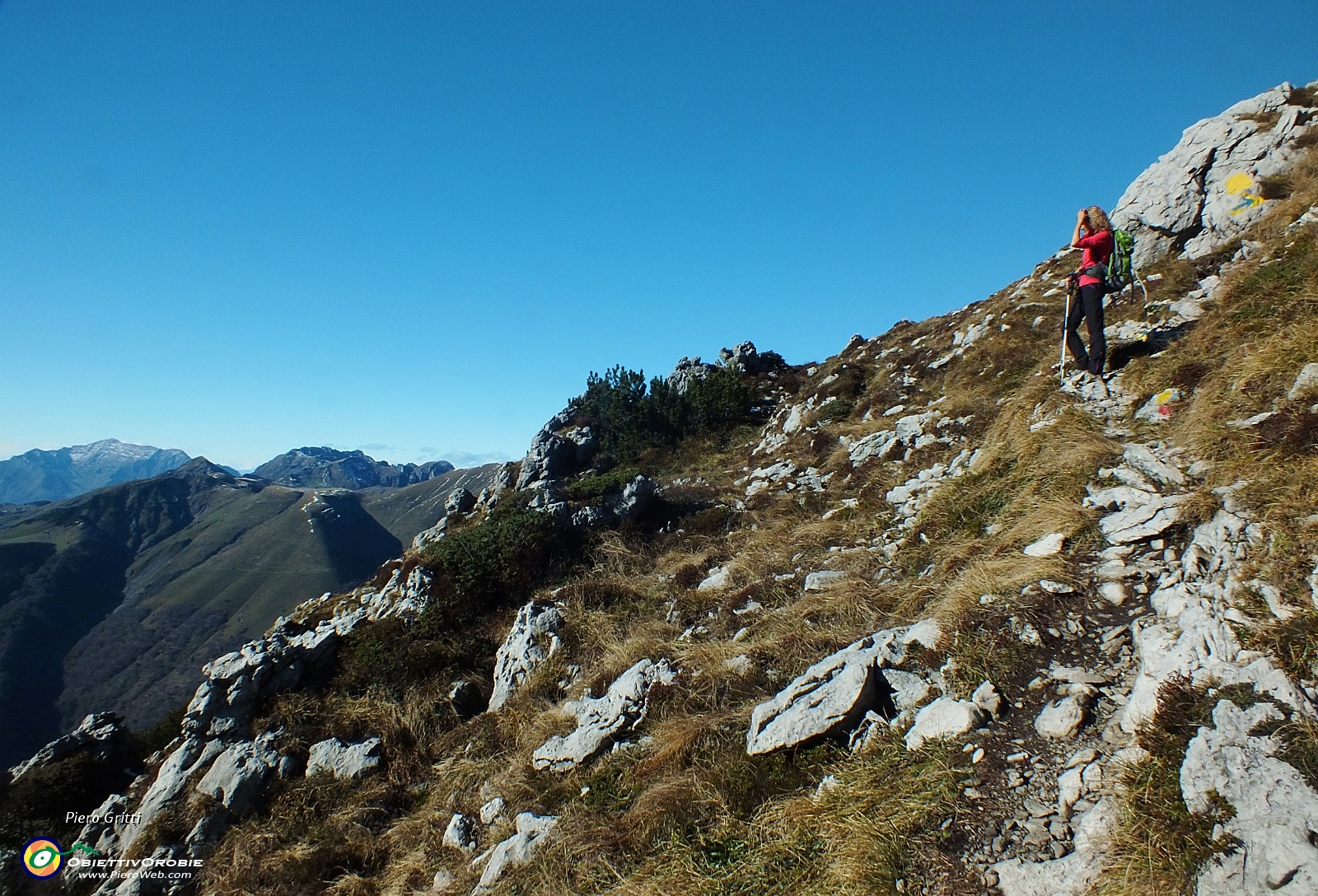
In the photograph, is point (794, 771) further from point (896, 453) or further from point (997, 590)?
point (896, 453)

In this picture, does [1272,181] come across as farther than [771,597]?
Yes

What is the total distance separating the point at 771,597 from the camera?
872cm

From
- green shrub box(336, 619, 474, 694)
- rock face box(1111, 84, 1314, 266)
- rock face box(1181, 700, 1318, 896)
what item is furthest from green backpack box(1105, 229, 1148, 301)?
green shrub box(336, 619, 474, 694)

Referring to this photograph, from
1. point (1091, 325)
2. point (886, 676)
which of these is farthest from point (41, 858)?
point (1091, 325)

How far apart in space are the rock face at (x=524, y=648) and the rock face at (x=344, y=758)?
5.54 feet

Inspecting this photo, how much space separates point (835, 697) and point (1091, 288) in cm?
846

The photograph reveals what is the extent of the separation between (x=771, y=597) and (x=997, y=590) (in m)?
3.39

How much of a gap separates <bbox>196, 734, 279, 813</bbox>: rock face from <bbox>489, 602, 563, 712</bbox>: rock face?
121 inches

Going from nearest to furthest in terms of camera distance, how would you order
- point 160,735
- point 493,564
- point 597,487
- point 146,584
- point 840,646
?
point 840,646 < point 160,735 < point 493,564 < point 597,487 < point 146,584

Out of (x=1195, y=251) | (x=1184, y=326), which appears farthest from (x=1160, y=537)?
(x=1195, y=251)

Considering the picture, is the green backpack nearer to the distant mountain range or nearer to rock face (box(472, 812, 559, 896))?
rock face (box(472, 812, 559, 896))

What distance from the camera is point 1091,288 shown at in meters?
9.66

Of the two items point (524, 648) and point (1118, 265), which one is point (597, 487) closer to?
point (524, 648)

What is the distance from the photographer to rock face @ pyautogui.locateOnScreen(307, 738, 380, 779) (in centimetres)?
826
